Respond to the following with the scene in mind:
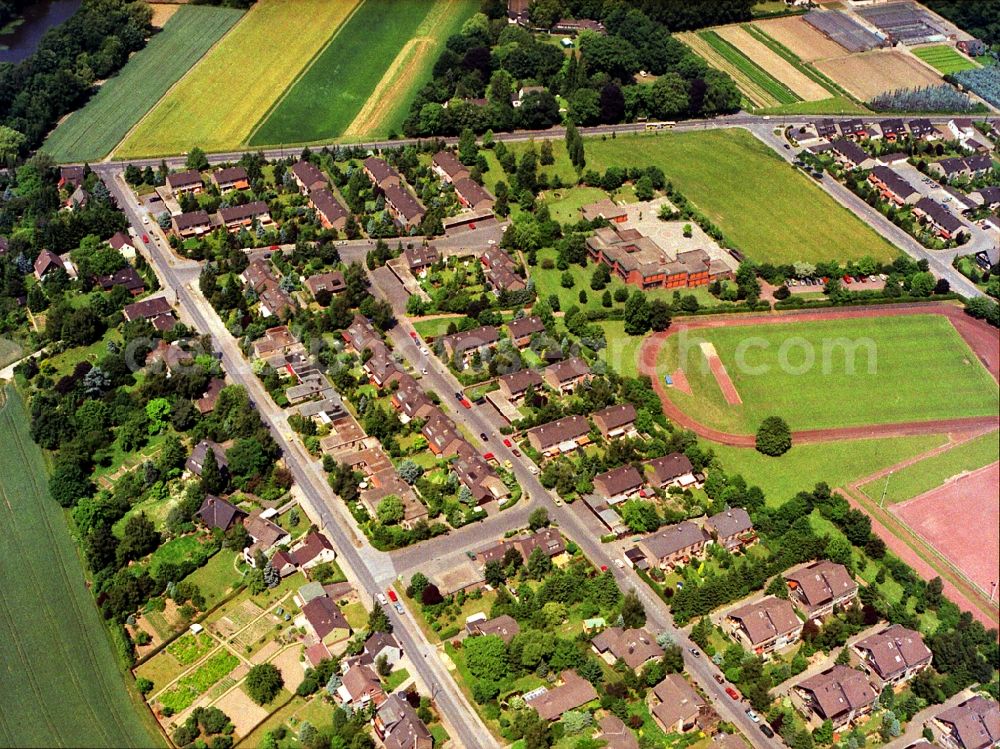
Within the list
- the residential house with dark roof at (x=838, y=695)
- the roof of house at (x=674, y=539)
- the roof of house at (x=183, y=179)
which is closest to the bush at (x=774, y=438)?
the roof of house at (x=674, y=539)

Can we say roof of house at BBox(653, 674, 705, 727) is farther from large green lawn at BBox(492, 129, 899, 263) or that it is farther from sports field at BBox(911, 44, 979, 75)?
sports field at BBox(911, 44, 979, 75)

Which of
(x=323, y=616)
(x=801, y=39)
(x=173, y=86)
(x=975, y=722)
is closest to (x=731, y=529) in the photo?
(x=975, y=722)

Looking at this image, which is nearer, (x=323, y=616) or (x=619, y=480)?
(x=323, y=616)

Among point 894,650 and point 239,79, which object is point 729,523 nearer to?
point 894,650

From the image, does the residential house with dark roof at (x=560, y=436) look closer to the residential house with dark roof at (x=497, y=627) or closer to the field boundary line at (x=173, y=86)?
the residential house with dark roof at (x=497, y=627)

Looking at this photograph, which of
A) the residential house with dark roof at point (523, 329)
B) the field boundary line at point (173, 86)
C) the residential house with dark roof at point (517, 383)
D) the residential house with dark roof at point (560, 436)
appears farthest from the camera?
the field boundary line at point (173, 86)

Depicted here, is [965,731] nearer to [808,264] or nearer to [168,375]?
[808,264]
